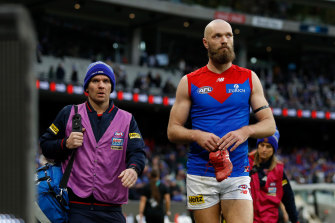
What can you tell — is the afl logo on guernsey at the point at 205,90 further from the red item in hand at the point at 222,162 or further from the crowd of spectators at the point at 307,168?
the crowd of spectators at the point at 307,168

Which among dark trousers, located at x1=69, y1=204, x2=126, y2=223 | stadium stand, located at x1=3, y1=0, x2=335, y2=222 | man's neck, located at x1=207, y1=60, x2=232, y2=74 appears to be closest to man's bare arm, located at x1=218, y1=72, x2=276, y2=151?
man's neck, located at x1=207, y1=60, x2=232, y2=74

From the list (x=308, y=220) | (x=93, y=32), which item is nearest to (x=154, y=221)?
(x=308, y=220)

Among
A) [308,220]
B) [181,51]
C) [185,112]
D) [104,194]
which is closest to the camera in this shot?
[104,194]

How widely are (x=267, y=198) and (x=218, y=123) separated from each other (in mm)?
2135

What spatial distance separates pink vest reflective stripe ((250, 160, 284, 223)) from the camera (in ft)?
21.5

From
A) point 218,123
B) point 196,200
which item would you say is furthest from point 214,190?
point 218,123

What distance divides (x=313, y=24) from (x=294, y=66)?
5345 mm

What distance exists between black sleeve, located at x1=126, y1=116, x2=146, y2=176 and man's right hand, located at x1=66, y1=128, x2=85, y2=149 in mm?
403

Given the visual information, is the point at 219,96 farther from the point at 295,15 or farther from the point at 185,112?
the point at 295,15

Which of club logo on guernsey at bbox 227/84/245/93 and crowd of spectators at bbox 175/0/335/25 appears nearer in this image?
club logo on guernsey at bbox 227/84/245/93

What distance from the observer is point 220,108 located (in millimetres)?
4793

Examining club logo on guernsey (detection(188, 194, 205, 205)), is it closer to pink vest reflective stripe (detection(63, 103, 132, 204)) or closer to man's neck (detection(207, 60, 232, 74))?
pink vest reflective stripe (detection(63, 103, 132, 204))

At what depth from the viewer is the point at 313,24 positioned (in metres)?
37.6

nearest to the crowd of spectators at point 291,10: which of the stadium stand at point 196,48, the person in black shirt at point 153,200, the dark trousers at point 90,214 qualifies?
the stadium stand at point 196,48
